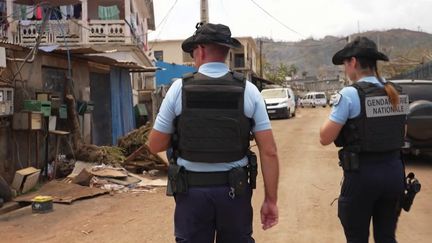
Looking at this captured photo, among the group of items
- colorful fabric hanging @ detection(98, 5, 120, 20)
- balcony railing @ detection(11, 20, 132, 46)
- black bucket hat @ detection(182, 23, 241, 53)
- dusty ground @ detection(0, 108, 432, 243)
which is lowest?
dusty ground @ detection(0, 108, 432, 243)

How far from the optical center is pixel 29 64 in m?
9.05

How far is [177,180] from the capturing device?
290 cm

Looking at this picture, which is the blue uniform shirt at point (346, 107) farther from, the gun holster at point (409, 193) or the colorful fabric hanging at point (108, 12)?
the colorful fabric hanging at point (108, 12)

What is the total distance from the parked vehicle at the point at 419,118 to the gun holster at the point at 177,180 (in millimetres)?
6478

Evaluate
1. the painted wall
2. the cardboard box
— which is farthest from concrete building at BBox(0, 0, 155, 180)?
the painted wall

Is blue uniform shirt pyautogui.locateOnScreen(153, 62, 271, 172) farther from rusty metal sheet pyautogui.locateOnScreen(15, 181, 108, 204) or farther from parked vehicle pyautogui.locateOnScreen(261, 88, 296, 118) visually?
parked vehicle pyautogui.locateOnScreen(261, 88, 296, 118)

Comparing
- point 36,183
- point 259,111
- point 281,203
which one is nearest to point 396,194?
point 259,111

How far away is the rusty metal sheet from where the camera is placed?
7803 millimetres

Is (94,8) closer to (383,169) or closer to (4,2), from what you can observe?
(4,2)

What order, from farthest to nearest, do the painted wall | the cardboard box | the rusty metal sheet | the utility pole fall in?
the painted wall, the utility pole, the cardboard box, the rusty metal sheet

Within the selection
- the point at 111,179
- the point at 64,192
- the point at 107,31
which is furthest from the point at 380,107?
the point at 107,31

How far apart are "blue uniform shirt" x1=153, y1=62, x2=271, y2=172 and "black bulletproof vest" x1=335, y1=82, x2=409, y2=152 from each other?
2.40 feet

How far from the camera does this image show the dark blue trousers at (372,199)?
334 cm

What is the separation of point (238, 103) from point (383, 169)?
3.70 feet
